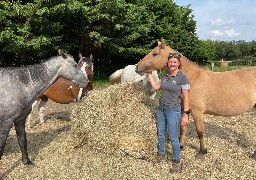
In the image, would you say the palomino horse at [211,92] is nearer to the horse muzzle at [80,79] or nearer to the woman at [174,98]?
the woman at [174,98]

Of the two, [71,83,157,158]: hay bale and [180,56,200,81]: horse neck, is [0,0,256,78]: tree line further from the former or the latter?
[180,56,200,81]: horse neck

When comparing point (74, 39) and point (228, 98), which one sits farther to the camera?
point (74, 39)

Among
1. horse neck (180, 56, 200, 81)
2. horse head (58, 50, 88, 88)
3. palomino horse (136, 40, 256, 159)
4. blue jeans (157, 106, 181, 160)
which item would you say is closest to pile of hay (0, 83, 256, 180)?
blue jeans (157, 106, 181, 160)

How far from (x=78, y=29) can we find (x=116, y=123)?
13506mm

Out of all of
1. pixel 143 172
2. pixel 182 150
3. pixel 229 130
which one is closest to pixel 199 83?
pixel 182 150

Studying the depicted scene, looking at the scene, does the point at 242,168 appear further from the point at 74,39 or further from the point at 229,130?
the point at 74,39

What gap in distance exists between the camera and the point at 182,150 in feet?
19.1

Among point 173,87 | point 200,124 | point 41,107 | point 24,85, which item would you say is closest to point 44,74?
point 24,85

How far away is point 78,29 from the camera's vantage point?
18.5 metres

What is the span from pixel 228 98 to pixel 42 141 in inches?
164

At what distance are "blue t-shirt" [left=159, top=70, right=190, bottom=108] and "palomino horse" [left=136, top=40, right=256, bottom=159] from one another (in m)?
0.75

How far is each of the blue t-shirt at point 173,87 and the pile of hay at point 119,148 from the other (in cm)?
116

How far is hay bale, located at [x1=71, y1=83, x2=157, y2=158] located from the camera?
5.80 m

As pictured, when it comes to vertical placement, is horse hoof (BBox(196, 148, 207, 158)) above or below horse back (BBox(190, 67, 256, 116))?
below
